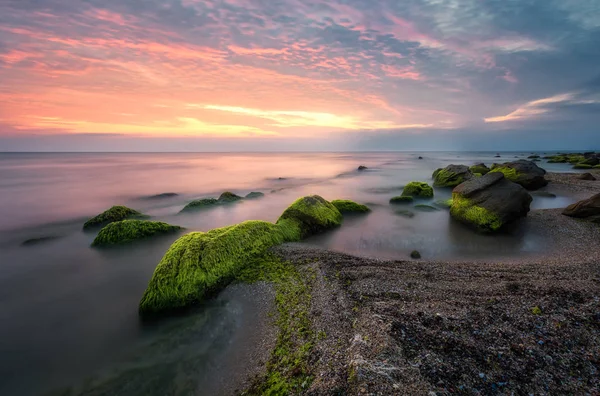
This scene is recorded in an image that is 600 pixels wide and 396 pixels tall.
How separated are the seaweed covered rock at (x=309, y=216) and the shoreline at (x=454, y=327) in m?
2.53

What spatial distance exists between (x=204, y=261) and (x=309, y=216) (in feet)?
13.6

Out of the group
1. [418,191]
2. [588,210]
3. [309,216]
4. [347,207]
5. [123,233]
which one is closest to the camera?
[123,233]

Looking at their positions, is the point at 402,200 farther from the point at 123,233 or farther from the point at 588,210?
the point at 123,233

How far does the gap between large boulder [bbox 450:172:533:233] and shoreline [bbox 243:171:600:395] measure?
308cm

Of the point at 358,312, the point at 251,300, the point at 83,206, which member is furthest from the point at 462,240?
the point at 83,206


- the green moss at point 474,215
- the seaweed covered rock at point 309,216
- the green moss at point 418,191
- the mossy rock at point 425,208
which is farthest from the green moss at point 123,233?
the green moss at point 418,191

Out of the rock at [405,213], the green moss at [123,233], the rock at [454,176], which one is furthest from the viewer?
the rock at [454,176]

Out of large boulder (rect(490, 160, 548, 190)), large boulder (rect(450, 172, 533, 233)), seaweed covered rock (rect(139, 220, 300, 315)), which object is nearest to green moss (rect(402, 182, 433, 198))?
large boulder (rect(450, 172, 533, 233))

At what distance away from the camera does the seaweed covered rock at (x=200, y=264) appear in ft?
16.7

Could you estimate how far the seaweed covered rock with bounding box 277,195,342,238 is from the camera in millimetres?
8898

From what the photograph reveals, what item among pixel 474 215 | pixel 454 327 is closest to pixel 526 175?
pixel 474 215

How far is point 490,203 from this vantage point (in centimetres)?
988

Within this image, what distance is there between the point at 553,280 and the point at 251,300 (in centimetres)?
588

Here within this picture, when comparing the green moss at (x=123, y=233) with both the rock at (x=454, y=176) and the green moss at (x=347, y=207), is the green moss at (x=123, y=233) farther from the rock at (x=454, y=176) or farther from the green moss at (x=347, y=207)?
the rock at (x=454, y=176)
